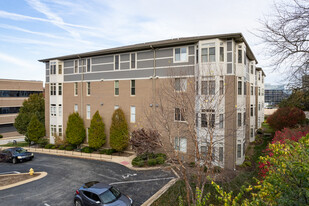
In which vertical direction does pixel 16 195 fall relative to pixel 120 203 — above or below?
below

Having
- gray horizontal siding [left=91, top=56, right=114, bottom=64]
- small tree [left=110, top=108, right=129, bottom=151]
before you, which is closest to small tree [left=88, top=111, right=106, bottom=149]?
small tree [left=110, top=108, right=129, bottom=151]

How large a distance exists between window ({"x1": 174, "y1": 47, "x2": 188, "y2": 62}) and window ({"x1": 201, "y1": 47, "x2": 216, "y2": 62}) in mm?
2091

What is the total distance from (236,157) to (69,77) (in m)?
23.6

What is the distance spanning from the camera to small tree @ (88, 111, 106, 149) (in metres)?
22.5

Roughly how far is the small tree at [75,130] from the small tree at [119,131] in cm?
544

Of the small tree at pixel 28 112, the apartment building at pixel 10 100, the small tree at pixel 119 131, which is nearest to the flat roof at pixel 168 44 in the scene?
the small tree at pixel 119 131

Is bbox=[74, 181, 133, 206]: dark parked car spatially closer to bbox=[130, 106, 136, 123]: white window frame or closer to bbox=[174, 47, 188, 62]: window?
bbox=[130, 106, 136, 123]: white window frame

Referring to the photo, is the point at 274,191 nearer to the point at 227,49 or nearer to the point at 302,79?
the point at 302,79

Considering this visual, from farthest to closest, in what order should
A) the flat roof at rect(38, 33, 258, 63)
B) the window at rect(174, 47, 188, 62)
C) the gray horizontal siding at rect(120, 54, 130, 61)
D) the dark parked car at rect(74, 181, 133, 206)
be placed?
the gray horizontal siding at rect(120, 54, 130, 61), the window at rect(174, 47, 188, 62), the flat roof at rect(38, 33, 258, 63), the dark parked car at rect(74, 181, 133, 206)

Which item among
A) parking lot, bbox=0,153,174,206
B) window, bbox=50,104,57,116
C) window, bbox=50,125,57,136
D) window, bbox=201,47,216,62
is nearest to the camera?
parking lot, bbox=0,153,174,206

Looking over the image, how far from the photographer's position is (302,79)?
1220cm

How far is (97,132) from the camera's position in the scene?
22.7 m

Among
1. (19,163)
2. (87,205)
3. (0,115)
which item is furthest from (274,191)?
(0,115)

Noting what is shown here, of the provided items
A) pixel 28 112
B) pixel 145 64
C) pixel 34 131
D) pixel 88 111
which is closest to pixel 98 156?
pixel 88 111
